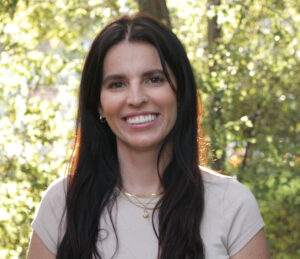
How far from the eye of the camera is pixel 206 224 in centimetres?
252

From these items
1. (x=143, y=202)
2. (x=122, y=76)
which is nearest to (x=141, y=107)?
(x=122, y=76)

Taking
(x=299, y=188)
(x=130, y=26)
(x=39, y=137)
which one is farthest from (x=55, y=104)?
(x=130, y=26)

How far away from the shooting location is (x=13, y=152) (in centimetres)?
441

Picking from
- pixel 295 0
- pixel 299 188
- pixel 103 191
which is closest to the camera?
pixel 103 191

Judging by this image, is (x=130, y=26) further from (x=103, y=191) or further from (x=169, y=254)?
(x=169, y=254)

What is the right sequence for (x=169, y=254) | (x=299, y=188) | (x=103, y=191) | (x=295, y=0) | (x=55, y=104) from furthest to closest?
(x=295, y=0) < (x=55, y=104) < (x=299, y=188) < (x=103, y=191) < (x=169, y=254)

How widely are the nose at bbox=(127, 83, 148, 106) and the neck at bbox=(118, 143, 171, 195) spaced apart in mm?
243

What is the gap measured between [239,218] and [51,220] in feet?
2.60

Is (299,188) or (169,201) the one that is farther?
(299,188)

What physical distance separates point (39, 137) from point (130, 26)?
2042 millimetres

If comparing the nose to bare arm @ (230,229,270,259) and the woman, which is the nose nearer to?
the woman

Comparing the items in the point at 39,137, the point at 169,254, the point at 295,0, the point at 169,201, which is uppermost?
the point at 295,0

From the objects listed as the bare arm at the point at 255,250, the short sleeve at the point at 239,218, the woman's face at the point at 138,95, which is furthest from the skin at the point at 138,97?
the bare arm at the point at 255,250

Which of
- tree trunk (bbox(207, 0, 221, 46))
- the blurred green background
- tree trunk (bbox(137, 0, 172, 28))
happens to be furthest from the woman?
tree trunk (bbox(207, 0, 221, 46))
